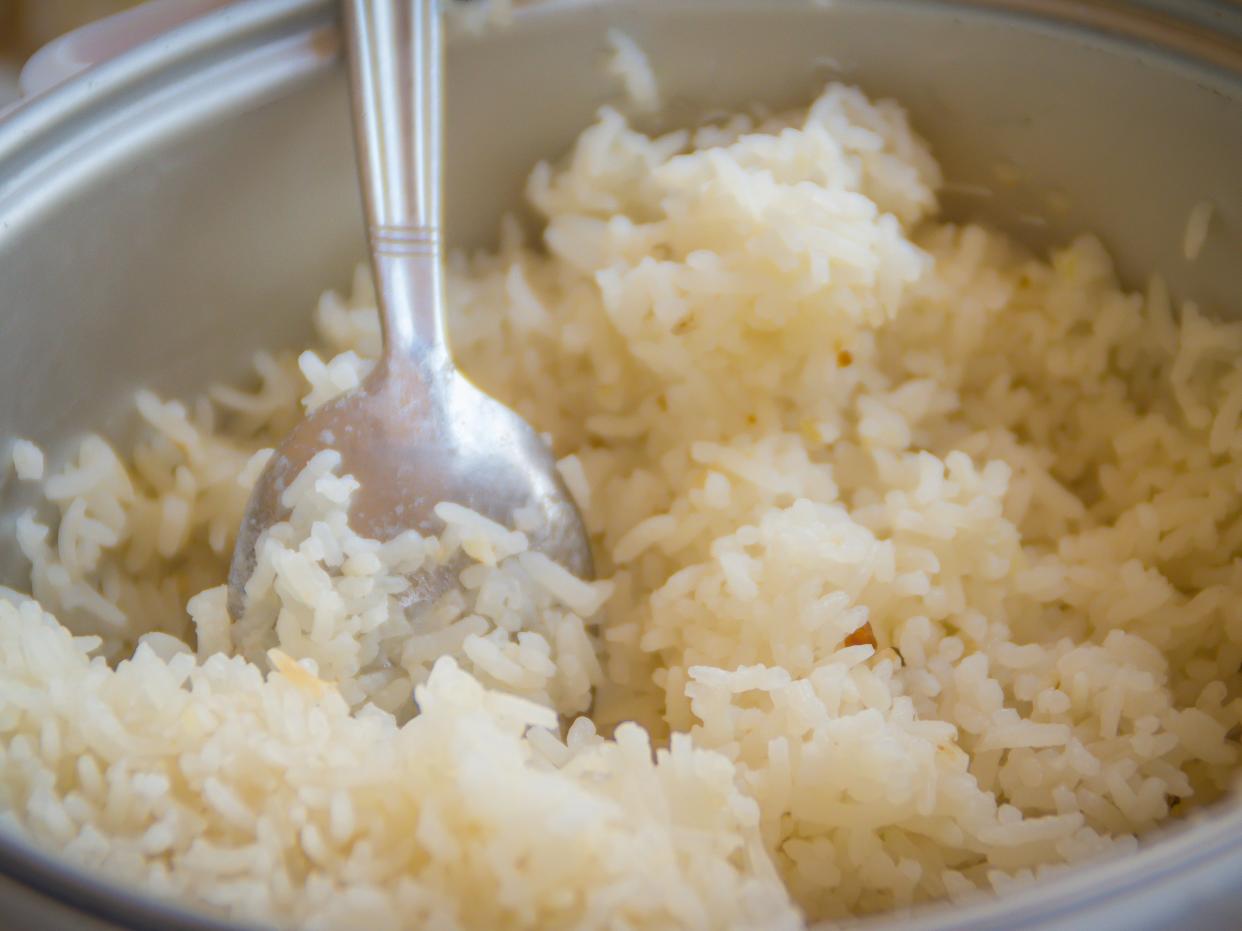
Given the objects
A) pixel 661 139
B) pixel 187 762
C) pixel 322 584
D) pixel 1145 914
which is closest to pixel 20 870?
pixel 187 762

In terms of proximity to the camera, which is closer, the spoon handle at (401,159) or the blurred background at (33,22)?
the spoon handle at (401,159)

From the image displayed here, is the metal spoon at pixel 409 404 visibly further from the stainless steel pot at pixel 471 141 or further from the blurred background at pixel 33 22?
the blurred background at pixel 33 22

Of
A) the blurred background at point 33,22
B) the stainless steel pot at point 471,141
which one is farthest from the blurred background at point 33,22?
the stainless steel pot at point 471,141

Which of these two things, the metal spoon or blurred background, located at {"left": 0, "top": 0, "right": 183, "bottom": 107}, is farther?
blurred background, located at {"left": 0, "top": 0, "right": 183, "bottom": 107}

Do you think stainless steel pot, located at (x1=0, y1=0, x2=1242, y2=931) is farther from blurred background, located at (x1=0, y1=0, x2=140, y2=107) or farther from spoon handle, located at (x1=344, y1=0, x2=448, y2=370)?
blurred background, located at (x1=0, y1=0, x2=140, y2=107)

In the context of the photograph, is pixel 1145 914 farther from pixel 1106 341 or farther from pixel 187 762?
pixel 1106 341

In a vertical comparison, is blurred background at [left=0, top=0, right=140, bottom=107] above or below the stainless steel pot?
below

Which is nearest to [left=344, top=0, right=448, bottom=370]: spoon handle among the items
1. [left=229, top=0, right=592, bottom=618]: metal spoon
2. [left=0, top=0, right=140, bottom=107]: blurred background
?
[left=229, top=0, right=592, bottom=618]: metal spoon
